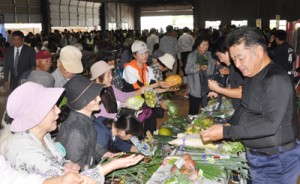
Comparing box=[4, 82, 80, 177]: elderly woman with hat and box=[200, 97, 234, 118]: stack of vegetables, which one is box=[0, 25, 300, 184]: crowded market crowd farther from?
box=[200, 97, 234, 118]: stack of vegetables

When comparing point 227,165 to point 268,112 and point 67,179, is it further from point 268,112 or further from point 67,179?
point 67,179

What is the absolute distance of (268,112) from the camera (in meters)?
2.19

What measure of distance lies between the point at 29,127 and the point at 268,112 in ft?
4.73

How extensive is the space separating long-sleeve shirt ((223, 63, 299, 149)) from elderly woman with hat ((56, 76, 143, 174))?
0.76 m

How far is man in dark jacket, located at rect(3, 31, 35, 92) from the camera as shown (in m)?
5.52

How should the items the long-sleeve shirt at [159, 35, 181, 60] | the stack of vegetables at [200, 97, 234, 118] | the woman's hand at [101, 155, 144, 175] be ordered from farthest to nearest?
1. the long-sleeve shirt at [159, 35, 181, 60]
2. the stack of vegetables at [200, 97, 234, 118]
3. the woman's hand at [101, 155, 144, 175]

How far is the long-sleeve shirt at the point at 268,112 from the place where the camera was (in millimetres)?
2158

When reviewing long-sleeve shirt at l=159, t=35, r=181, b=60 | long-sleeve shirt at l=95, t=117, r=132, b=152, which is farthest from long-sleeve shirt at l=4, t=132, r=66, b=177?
long-sleeve shirt at l=159, t=35, r=181, b=60

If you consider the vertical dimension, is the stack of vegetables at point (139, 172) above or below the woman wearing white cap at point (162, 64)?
below

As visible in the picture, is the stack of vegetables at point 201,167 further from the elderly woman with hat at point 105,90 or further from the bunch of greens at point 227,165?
the elderly woman with hat at point 105,90

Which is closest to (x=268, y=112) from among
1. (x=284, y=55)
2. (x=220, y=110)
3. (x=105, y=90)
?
(x=105, y=90)

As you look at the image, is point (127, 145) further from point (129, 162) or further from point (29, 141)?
point (29, 141)

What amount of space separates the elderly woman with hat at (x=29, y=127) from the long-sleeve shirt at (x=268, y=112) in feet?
3.81

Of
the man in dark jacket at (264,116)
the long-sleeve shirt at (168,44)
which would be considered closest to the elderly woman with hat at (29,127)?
the man in dark jacket at (264,116)
